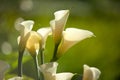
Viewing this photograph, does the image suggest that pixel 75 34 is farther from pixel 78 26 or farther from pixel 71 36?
pixel 78 26

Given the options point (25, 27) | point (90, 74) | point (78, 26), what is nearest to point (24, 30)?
point (25, 27)

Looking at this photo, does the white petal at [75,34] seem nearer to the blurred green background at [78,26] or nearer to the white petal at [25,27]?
the white petal at [25,27]

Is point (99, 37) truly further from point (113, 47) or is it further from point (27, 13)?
point (27, 13)

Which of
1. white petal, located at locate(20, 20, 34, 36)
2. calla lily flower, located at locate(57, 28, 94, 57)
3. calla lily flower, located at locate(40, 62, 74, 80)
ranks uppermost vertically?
white petal, located at locate(20, 20, 34, 36)

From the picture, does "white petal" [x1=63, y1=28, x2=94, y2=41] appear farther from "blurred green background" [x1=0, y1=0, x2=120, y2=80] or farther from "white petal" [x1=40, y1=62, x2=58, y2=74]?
"blurred green background" [x1=0, y1=0, x2=120, y2=80]

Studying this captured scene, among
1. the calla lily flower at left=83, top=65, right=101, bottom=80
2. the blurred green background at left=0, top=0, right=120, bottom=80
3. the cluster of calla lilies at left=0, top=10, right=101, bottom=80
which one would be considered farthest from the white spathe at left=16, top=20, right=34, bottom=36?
the blurred green background at left=0, top=0, right=120, bottom=80

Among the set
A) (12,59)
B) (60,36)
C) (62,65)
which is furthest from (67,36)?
(62,65)
